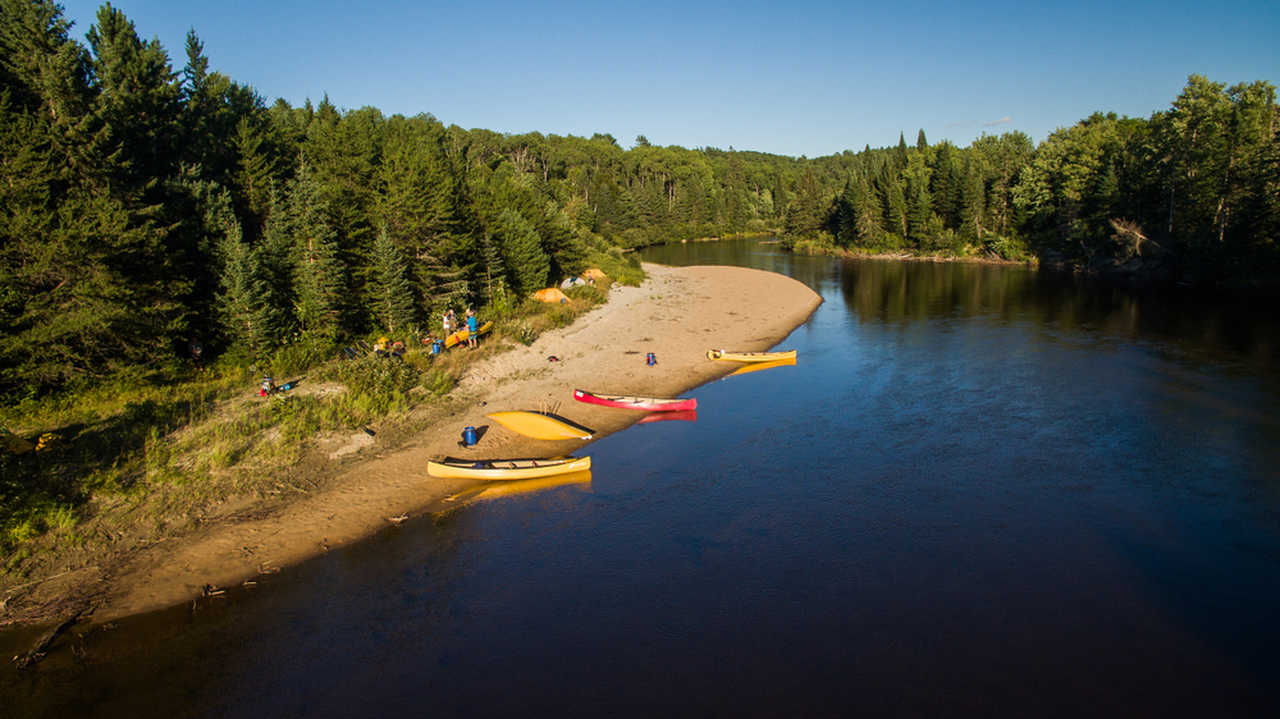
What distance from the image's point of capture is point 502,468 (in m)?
21.7

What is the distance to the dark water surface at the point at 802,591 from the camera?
13.1 m

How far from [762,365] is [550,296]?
18.6 meters

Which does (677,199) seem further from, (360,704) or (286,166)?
(360,704)

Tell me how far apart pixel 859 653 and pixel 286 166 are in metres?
40.2

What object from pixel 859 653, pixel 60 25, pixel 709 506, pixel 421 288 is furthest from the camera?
pixel 421 288

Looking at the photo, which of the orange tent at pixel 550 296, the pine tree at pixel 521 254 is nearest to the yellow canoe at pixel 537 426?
the pine tree at pixel 521 254

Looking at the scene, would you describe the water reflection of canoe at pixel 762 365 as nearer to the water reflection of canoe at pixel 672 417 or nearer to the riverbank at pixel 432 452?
the riverbank at pixel 432 452

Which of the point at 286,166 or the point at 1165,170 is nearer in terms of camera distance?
the point at 286,166

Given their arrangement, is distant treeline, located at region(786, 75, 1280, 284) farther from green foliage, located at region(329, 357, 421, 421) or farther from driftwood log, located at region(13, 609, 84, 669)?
driftwood log, located at region(13, 609, 84, 669)

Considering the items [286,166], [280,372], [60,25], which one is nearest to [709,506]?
[280,372]

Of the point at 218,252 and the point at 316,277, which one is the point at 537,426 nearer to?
the point at 316,277

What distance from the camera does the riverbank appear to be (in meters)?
15.8

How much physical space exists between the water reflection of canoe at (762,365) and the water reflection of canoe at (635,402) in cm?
762

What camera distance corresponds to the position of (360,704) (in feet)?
42.3
